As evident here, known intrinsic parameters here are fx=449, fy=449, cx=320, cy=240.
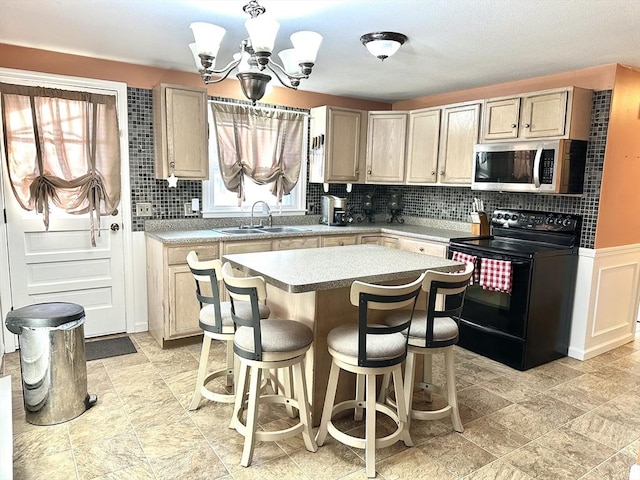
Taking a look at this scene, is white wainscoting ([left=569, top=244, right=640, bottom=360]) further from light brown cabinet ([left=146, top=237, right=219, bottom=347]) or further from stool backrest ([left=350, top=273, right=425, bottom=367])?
light brown cabinet ([left=146, top=237, right=219, bottom=347])

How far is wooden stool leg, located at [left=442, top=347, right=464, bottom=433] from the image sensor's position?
2416 millimetres

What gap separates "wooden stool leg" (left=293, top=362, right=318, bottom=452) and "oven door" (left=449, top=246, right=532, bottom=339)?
74.5 inches

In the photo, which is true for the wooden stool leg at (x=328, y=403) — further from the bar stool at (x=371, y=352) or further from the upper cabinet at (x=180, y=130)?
the upper cabinet at (x=180, y=130)

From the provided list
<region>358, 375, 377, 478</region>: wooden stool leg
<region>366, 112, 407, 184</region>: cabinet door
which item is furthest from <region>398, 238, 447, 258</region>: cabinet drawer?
<region>358, 375, 377, 478</region>: wooden stool leg

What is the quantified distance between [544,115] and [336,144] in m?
1.95

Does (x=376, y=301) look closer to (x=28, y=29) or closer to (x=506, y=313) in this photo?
(x=506, y=313)

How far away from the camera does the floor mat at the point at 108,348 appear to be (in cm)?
347

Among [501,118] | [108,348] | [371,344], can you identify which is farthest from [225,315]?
[501,118]

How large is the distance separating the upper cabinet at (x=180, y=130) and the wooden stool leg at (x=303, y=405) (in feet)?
7.31

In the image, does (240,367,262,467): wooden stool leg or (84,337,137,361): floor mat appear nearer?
(240,367,262,467): wooden stool leg

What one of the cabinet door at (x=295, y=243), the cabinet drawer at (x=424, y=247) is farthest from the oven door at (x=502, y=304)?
the cabinet door at (x=295, y=243)

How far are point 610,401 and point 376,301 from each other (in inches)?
81.2

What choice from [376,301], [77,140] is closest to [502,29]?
[376,301]

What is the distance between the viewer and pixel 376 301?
6.44 ft
